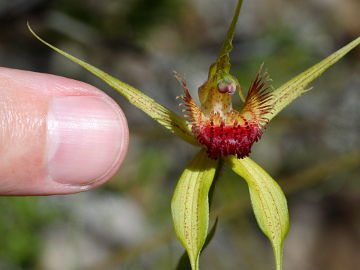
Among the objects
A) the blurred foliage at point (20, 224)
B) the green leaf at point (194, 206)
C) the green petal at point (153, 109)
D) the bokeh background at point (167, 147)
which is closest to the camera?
the green leaf at point (194, 206)

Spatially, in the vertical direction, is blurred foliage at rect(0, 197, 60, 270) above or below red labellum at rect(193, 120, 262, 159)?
below

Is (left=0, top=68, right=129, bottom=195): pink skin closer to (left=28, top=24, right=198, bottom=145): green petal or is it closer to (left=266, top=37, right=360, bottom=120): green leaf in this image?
(left=28, top=24, right=198, bottom=145): green petal

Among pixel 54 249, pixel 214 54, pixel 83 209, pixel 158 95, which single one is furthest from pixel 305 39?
pixel 54 249

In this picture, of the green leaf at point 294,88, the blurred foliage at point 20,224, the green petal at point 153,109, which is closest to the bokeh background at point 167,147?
the blurred foliage at point 20,224

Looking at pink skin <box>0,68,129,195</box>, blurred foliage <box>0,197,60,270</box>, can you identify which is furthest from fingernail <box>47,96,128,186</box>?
blurred foliage <box>0,197,60,270</box>

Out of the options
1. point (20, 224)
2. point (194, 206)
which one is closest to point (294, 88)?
point (194, 206)

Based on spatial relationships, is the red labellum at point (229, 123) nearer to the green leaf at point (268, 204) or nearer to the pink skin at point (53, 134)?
the green leaf at point (268, 204)

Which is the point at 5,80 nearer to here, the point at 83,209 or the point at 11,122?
the point at 11,122
